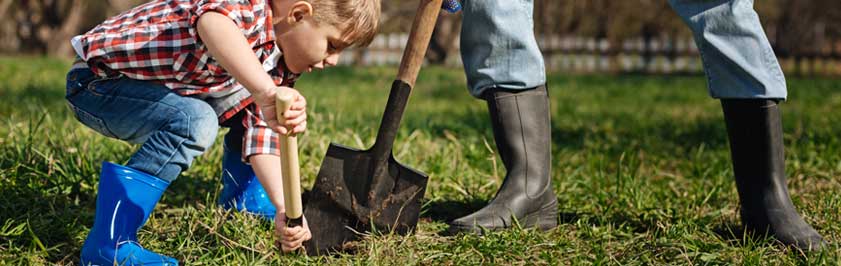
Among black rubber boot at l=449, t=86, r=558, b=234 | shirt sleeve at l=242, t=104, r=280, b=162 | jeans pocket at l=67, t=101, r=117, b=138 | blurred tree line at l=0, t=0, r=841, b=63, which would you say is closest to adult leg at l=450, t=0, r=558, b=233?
black rubber boot at l=449, t=86, r=558, b=234

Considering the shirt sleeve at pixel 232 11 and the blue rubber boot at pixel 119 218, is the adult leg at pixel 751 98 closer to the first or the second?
the shirt sleeve at pixel 232 11

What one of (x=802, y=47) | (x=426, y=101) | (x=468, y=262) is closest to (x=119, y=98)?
(x=468, y=262)

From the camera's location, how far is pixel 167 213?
250 cm

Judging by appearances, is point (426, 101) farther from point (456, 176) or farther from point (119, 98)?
point (119, 98)

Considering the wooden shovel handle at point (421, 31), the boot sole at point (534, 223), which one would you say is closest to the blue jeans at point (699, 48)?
the wooden shovel handle at point (421, 31)

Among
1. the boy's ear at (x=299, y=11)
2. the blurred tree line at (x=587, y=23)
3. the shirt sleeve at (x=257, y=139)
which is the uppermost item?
the boy's ear at (x=299, y=11)

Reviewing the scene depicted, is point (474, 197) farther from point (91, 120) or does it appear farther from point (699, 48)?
point (91, 120)

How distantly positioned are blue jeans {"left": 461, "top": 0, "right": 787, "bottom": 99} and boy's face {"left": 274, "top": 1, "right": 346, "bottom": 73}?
1.64ft

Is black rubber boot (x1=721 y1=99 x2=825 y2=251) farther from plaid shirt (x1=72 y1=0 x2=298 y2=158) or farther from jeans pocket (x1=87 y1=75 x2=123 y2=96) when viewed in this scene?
jeans pocket (x1=87 y1=75 x2=123 y2=96)

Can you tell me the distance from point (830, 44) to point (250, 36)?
14.4 m

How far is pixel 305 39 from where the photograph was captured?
2018mm

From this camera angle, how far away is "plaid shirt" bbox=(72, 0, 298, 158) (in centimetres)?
198

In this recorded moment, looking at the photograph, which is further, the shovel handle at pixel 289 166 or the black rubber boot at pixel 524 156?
the black rubber boot at pixel 524 156

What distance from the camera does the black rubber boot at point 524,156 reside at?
239 cm
